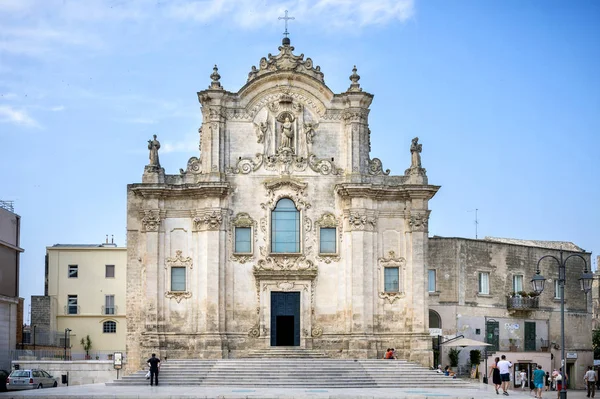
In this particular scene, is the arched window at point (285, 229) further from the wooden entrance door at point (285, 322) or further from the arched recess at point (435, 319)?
the arched recess at point (435, 319)

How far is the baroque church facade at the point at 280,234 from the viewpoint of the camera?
42.9 metres

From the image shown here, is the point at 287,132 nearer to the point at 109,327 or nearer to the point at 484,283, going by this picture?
the point at 484,283

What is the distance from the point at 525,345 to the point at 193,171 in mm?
21700

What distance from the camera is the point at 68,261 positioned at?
65250 millimetres

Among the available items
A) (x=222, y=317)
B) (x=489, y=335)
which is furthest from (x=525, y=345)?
(x=222, y=317)

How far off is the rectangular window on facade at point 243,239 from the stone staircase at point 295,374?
5.38 meters

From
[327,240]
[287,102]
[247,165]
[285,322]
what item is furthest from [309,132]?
[285,322]

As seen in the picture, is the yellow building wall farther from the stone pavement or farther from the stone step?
the stone pavement

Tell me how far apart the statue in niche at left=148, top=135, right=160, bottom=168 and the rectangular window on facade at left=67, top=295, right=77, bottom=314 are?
23571 mm

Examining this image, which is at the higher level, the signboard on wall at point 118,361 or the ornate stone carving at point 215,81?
the ornate stone carving at point 215,81

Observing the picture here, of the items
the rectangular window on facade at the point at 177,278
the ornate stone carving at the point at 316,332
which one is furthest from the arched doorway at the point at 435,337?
the rectangular window on facade at the point at 177,278

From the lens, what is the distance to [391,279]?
143 ft

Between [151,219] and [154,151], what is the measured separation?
319cm

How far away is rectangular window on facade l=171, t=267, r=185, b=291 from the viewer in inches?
1710
